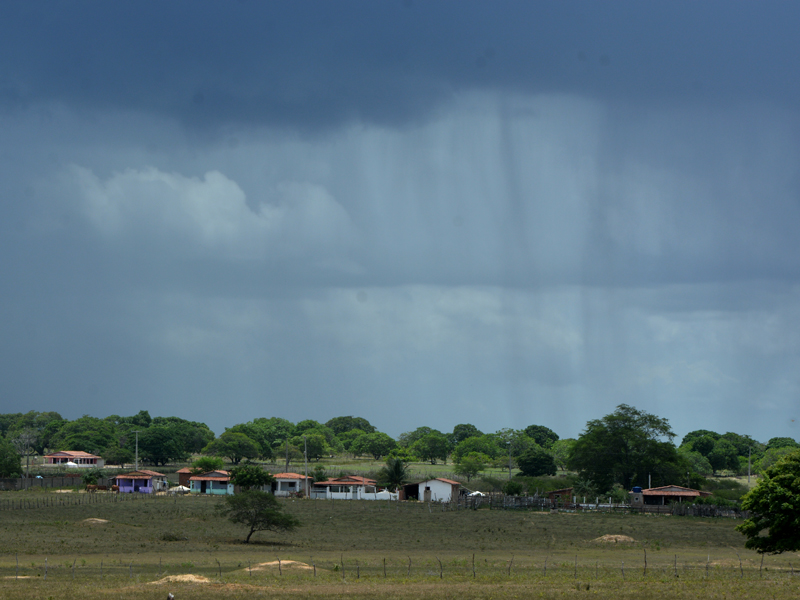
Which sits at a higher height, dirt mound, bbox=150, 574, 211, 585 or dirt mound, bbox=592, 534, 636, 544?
dirt mound, bbox=150, 574, 211, 585

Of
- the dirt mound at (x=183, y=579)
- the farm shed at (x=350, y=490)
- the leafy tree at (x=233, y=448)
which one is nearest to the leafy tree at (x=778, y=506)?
the dirt mound at (x=183, y=579)

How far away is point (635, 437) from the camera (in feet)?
423

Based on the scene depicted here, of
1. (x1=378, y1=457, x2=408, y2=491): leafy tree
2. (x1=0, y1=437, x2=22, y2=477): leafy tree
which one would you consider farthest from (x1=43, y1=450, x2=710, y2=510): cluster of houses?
(x1=0, y1=437, x2=22, y2=477): leafy tree

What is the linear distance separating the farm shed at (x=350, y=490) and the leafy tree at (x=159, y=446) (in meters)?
58.7

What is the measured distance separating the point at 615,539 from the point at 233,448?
405ft

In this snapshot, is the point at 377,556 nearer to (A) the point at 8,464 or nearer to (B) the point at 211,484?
(B) the point at 211,484

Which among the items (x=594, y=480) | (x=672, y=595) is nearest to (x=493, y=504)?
(x=594, y=480)

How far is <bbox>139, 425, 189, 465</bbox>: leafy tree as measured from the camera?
552 ft

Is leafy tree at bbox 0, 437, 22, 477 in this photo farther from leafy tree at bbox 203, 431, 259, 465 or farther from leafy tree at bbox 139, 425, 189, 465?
leafy tree at bbox 203, 431, 259, 465

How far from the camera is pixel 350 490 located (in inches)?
4643

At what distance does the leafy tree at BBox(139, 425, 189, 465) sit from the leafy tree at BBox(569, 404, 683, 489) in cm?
8199

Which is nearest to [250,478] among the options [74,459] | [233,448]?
[233,448]

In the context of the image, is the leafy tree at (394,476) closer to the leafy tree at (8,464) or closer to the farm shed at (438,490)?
the farm shed at (438,490)

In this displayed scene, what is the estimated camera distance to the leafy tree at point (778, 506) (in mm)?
48219
